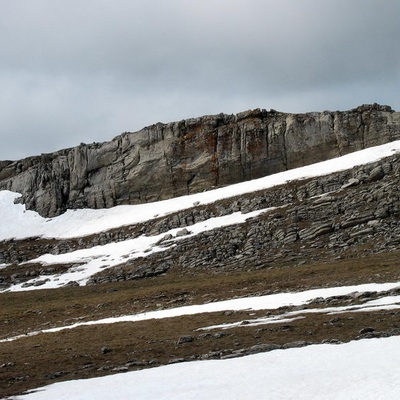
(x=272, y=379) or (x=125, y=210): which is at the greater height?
(x=125, y=210)

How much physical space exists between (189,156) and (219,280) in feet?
148

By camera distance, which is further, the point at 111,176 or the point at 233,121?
the point at 111,176

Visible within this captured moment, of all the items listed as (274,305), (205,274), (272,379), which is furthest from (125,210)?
(272,379)

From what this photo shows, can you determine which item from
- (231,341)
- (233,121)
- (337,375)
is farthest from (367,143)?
(337,375)

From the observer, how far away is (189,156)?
89.4 meters

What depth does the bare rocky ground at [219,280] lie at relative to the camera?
71.7 feet

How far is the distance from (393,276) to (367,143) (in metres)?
50.6

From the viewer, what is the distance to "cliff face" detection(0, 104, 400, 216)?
80.2m

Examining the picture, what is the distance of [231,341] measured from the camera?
22484 millimetres

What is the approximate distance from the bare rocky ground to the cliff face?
13.3 metres

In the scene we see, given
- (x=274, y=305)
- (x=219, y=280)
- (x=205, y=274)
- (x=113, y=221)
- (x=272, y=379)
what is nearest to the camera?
(x=272, y=379)

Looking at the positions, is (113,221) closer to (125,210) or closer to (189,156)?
(125,210)

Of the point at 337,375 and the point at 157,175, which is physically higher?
the point at 157,175

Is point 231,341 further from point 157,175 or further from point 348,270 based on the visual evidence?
point 157,175
